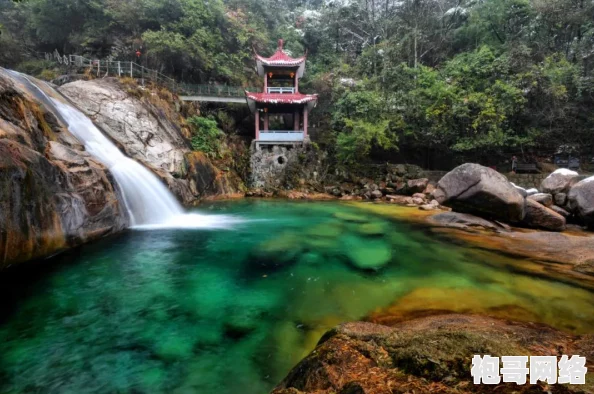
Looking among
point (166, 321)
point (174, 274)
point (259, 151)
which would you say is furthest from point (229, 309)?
point (259, 151)

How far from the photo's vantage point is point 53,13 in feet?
75.7

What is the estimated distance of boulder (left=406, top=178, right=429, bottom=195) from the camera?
18594 mm

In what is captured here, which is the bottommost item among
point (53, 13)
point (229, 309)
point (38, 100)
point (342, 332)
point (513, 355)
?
point (229, 309)

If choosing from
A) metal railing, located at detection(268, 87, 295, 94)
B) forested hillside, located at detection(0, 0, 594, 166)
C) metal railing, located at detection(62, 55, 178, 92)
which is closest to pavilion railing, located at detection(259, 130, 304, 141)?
forested hillside, located at detection(0, 0, 594, 166)

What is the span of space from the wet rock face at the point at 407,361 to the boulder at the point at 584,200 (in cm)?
877

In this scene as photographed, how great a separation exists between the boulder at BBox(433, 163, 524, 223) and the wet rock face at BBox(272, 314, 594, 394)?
7402 mm

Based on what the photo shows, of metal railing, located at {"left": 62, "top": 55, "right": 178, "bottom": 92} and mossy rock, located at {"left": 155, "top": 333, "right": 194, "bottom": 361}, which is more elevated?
metal railing, located at {"left": 62, "top": 55, "right": 178, "bottom": 92}

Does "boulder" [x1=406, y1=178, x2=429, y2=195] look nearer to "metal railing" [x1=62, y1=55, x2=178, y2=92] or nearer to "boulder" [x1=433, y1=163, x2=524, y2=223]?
"boulder" [x1=433, y1=163, x2=524, y2=223]

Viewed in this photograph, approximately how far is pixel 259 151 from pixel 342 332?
18603mm

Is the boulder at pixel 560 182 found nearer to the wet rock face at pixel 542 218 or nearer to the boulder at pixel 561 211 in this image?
the boulder at pixel 561 211

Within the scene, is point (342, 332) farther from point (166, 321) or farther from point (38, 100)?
point (38, 100)

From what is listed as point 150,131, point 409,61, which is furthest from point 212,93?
point 409,61

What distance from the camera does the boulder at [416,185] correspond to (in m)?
18.6

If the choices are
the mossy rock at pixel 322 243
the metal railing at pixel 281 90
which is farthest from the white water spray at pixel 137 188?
the metal railing at pixel 281 90
